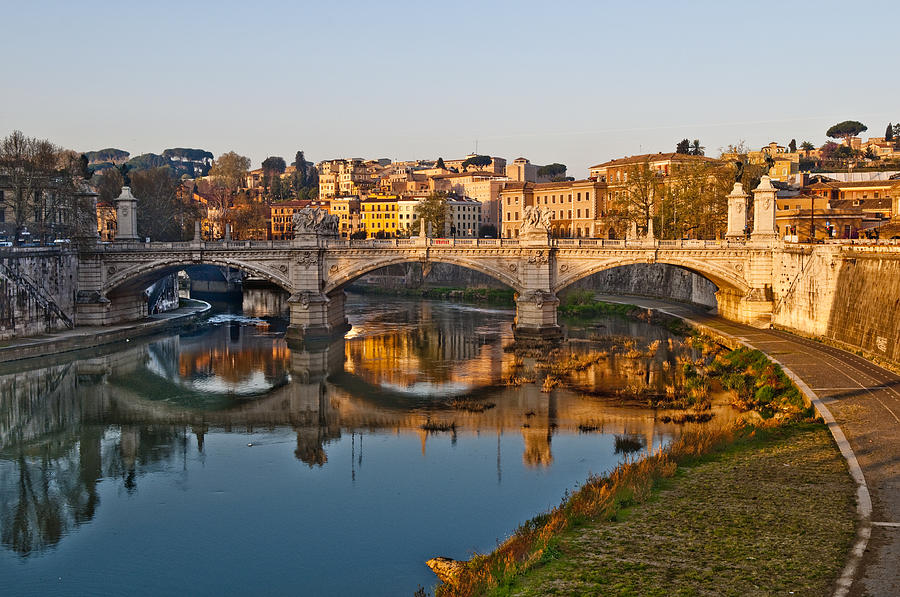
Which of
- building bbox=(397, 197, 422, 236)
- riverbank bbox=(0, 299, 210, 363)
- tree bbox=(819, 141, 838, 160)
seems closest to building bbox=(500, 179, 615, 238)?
building bbox=(397, 197, 422, 236)

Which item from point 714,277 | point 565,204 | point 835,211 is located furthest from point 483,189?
point 714,277

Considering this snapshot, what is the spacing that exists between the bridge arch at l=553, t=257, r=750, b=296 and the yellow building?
61.9 metres

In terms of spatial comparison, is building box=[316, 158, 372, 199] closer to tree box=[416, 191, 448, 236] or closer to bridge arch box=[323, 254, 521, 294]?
tree box=[416, 191, 448, 236]

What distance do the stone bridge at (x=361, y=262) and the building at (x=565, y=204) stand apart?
3336 cm

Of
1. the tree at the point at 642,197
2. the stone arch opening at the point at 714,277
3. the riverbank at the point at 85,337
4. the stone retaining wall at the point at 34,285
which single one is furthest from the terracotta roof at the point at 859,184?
the stone retaining wall at the point at 34,285

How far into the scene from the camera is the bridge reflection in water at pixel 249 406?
20.4m

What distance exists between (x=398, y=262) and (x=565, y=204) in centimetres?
4169

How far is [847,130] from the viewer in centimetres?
12400

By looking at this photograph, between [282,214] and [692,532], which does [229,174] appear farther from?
[692,532]

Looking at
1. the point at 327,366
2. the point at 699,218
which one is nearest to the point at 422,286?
the point at 699,218

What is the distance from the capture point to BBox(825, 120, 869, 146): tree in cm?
12316

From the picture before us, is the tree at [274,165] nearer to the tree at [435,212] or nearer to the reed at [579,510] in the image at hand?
the tree at [435,212]

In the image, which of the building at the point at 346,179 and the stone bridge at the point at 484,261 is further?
the building at the point at 346,179

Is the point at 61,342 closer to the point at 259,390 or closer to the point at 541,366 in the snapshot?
the point at 259,390
